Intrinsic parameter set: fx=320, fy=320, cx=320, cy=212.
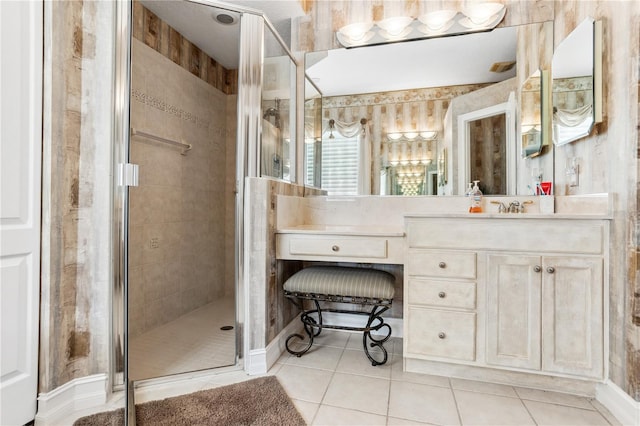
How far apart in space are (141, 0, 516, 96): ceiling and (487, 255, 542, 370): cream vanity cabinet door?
4.33ft

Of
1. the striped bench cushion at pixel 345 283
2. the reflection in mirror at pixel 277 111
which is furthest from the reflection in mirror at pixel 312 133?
the striped bench cushion at pixel 345 283

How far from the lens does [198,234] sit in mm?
2885

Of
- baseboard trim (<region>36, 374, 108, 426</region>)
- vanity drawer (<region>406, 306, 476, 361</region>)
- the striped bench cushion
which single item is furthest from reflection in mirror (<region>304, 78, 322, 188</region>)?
baseboard trim (<region>36, 374, 108, 426</region>)

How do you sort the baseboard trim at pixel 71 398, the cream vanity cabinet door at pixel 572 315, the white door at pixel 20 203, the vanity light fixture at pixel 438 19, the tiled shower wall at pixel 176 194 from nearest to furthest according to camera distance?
the white door at pixel 20 203, the baseboard trim at pixel 71 398, the cream vanity cabinet door at pixel 572 315, the vanity light fixture at pixel 438 19, the tiled shower wall at pixel 176 194

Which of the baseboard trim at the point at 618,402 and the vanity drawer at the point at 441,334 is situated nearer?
the baseboard trim at the point at 618,402

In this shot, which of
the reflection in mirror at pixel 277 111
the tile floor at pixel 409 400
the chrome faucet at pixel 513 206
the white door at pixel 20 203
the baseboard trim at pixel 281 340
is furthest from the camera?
the chrome faucet at pixel 513 206

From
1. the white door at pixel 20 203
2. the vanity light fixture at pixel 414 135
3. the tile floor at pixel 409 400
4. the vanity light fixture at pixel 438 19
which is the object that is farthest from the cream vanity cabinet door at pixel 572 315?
the white door at pixel 20 203

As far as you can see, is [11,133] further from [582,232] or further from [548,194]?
[548,194]

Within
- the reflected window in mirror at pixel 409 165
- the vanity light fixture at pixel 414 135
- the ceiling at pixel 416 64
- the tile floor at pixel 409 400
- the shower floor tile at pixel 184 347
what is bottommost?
the tile floor at pixel 409 400

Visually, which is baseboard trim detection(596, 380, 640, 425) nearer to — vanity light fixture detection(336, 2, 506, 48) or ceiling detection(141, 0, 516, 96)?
ceiling detection(141, 0, 516, 96)

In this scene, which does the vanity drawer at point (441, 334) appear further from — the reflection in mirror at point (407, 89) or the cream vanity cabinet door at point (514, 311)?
the reflection in mirror at point (407, 89)

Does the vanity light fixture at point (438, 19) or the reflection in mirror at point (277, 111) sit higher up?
the vanity light fixture at point (438, 19)

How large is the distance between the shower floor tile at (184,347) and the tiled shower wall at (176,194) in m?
0.15

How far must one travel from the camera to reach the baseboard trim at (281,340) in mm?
1769
